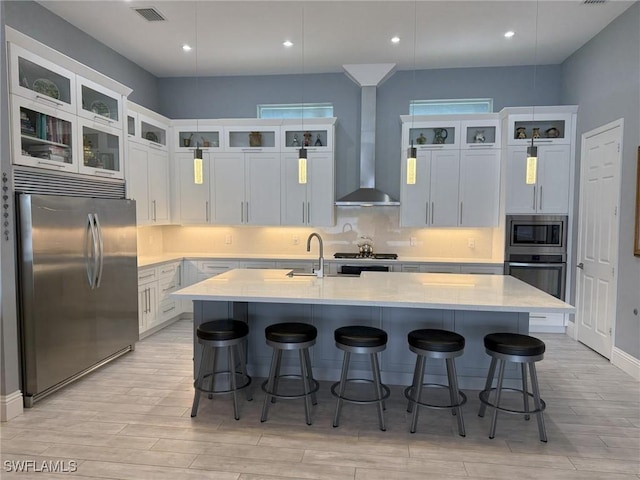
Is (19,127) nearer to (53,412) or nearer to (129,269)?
(129,269)

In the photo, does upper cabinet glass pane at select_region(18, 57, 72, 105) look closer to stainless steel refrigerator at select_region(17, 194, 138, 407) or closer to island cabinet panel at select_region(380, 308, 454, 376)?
stainless steel refrigerator at select_region(17, 194, 138, 407)

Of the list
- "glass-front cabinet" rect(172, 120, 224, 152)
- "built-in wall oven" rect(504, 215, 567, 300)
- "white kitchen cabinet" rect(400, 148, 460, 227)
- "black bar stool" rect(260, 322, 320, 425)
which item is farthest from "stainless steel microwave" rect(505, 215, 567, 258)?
"glass-front cabinet" rect(172, 120, 224, 152)

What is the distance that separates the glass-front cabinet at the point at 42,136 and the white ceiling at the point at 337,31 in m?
1.30

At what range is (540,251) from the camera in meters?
Answer: 5.08

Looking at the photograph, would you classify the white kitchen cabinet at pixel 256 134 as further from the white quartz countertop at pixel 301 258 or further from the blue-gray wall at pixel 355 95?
the white quartz countertop at pixel 301 258

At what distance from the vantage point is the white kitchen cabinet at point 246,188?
566 cm

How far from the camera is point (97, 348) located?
3.79 metres

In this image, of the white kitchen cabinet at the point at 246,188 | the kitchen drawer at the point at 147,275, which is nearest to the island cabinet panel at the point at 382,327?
the kitchen drawer at the point at 147,275

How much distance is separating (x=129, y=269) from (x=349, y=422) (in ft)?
8.77

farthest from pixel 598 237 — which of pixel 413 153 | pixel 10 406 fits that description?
pixel 10 406

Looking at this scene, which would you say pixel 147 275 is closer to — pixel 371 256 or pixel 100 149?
pixel 100 149

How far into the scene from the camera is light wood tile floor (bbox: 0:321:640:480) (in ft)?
7.86

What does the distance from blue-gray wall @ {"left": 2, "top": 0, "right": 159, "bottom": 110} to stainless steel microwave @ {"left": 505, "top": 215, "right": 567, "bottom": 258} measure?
5.04 meters

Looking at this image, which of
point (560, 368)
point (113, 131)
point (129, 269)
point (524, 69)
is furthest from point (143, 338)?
point (524, 69)
